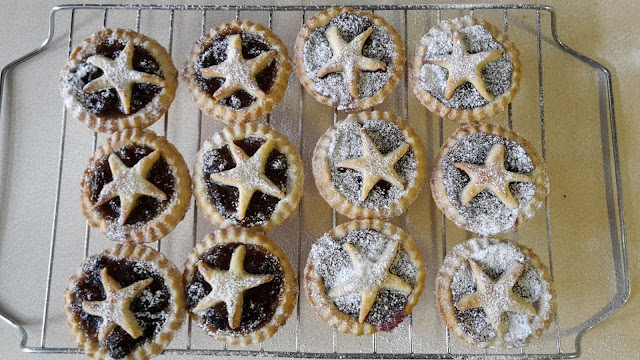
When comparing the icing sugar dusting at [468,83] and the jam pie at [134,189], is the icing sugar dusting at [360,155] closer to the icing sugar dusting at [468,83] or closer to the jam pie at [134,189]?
the icing sugar dusting at [468,83]

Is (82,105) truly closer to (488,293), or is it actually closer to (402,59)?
(402,59)

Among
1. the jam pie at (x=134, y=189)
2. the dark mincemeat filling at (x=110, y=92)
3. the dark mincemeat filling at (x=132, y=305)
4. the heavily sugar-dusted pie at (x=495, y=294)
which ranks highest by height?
the dark mincemeat filling at (x=110, y=92)

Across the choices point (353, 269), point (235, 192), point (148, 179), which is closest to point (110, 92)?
point (148, 179)

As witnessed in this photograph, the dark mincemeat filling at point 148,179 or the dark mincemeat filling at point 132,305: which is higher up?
the dark mincemeat filling at point 148,179

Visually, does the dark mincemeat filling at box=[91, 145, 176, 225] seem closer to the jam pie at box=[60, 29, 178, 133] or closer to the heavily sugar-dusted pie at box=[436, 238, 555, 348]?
the jam pie at box=[60, 29, 178, 133]

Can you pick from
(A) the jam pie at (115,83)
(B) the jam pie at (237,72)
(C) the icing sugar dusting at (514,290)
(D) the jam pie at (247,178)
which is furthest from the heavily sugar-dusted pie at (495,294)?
(A) the jam pie at (115,83)

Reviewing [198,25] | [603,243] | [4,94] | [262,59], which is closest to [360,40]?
[262,59]

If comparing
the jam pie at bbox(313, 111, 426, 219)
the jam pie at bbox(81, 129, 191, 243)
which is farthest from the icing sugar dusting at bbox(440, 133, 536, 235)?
the jam pie at bbox(81, 129, 191, 243)
